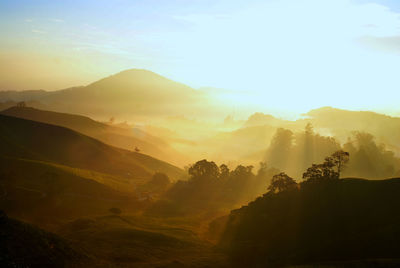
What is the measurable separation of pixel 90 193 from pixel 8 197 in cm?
2962

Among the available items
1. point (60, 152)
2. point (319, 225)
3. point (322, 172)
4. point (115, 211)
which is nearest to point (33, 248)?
point (115, 211)

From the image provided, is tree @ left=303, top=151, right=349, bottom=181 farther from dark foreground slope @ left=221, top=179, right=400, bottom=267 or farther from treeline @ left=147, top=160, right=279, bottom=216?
treeline @ left=147, top=160, right=279, bottom=216

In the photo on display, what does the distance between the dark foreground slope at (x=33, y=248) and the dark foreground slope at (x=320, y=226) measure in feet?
112

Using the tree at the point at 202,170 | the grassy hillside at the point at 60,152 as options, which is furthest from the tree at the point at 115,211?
the grassy hillside at the point at 60,152

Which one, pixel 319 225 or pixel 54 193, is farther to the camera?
pixel 54 193

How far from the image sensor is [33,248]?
180 ft

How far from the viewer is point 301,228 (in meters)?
73.2

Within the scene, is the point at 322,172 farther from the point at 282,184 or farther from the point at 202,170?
the point at 202,170

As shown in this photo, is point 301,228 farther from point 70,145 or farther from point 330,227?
point 70,145

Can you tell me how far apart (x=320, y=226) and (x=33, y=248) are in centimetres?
6032

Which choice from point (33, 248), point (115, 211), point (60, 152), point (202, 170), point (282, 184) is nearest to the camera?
point (33, 248)

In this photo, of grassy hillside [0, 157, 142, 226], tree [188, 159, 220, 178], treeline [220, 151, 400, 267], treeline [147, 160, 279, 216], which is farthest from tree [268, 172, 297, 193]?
tree [188, 159, 220, 178]

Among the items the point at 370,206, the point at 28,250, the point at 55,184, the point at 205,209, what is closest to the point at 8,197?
the point at 55,184

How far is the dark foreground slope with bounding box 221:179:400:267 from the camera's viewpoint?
2384 inches
